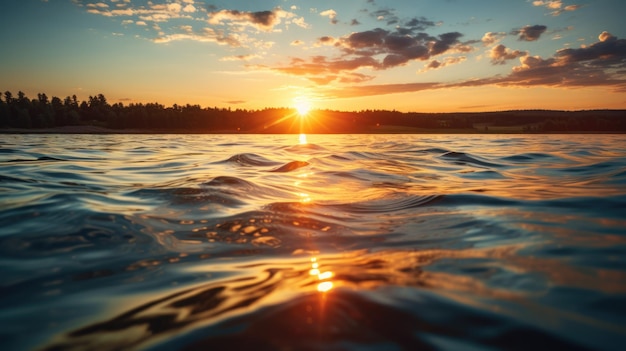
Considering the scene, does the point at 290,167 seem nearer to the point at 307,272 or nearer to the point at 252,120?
the point at 307,272

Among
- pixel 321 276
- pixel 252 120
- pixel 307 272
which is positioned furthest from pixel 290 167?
pixel 252 120

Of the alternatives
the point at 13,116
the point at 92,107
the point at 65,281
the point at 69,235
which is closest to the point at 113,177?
the point at 69,235

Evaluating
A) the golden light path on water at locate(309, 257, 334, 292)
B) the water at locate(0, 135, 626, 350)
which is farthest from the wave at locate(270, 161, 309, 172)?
the golden light path on water at locate(309, 257, 334, 292)

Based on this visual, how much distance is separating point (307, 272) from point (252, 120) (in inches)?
5332

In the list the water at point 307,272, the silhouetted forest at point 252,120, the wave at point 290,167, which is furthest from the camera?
the silhouetted forest at point 252,120

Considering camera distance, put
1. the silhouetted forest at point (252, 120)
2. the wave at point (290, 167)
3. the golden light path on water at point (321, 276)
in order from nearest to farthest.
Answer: the golden light path on water at point (321, 276) < the wave at point (290, 167) < the silhouetted forest at point (252, 120)

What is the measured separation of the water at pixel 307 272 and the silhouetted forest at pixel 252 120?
382ft

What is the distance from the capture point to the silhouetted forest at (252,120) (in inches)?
4222

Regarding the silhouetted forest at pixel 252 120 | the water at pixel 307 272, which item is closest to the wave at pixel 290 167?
the water at pixel 307 272

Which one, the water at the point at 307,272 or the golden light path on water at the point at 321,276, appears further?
the golden light path on water at the point at 321,276

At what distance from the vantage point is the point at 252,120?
13462 centimetres

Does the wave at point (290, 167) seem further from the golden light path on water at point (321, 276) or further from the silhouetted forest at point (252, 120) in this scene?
the silhouetted forest at point (252, 120)

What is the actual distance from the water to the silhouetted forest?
11635cm

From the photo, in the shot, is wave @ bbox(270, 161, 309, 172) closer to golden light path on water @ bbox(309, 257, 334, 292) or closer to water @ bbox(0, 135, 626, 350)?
water @ bbox(0, 135, 626, 350)
